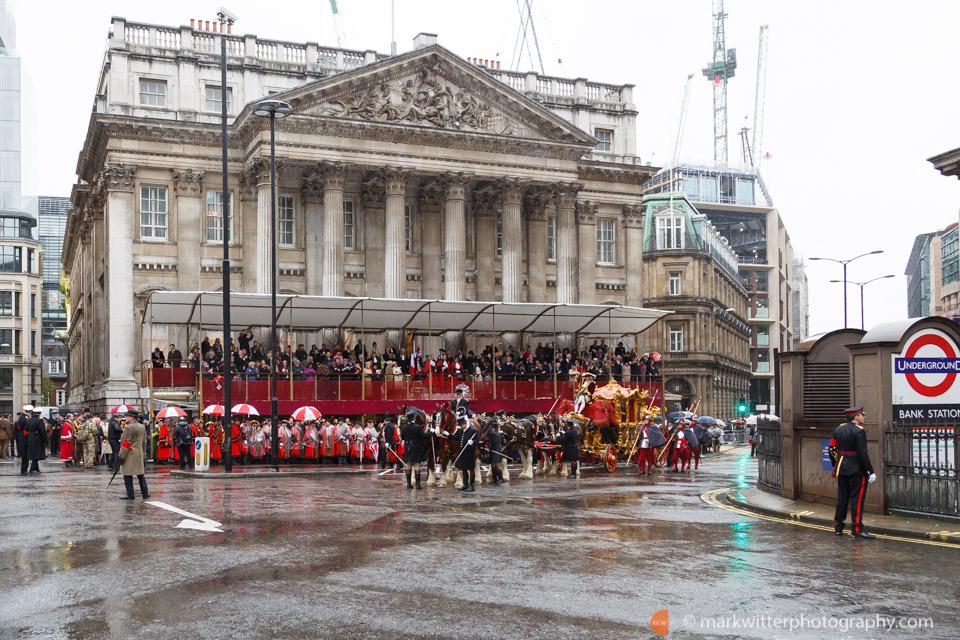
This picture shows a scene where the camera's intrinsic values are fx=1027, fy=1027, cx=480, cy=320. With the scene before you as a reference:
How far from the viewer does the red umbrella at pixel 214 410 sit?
34.3 meters

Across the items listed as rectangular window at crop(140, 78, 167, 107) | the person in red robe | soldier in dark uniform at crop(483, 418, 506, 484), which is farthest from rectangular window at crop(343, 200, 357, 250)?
soldier in dark uniform at crop(483, 418, 506, 484)

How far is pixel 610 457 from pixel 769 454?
32.0 ft

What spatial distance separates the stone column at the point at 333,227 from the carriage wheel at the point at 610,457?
1989cm

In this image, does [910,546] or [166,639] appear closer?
[166,639]

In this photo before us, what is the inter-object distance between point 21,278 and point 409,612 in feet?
350

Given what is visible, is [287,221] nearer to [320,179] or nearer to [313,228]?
[313,228]

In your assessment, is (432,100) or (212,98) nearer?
(212,98)

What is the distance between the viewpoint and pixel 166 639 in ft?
27.1

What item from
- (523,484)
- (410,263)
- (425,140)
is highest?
(425,140)

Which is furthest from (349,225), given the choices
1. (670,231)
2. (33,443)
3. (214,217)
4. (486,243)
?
(670,231)

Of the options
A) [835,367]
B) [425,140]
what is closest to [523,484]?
[835,367]

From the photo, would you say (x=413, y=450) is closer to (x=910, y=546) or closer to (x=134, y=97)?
(x=910, y=546)

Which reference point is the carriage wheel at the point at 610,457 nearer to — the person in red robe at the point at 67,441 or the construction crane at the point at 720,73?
the person in red robe at the point at 67,441

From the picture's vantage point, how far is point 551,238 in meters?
57.0
